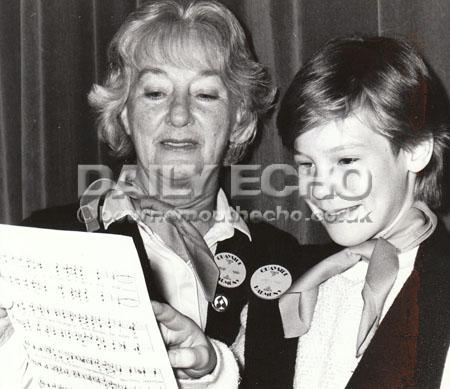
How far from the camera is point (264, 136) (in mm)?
1669

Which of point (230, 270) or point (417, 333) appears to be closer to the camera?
point (417, 333)

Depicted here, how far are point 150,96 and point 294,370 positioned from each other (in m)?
0.74

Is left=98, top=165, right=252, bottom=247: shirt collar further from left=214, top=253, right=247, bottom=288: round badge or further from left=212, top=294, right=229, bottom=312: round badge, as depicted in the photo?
left=212, top=294, right=229, bottom=312: round badge

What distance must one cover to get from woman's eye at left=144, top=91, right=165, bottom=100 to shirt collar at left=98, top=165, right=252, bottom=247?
0.79 feet

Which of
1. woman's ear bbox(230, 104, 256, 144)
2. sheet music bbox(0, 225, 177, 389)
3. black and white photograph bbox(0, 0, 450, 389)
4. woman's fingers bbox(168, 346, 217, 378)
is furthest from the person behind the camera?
woman's ear bbox(230, 104, 256, 144)

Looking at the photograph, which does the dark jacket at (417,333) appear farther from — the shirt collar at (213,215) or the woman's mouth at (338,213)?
the shirt collar at (213,215)

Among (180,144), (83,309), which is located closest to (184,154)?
(180,144)

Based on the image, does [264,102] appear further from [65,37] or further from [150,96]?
[65,37]

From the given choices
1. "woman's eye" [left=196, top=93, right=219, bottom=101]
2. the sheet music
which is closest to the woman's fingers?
the sheet music

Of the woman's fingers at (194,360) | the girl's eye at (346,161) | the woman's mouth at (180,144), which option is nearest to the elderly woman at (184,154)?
the woman's mouth at (180,144)

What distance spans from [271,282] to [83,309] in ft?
1.99

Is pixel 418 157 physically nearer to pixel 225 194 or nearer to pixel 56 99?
pixel 225 194

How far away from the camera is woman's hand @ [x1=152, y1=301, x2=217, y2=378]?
40.3 inches

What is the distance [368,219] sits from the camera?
3.65 ft
